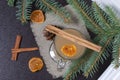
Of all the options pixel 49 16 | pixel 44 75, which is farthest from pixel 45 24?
pixel 44 75

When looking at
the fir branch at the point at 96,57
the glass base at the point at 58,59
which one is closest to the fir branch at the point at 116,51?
the fir branch at the point at 96,57

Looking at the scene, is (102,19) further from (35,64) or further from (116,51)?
(35,64)

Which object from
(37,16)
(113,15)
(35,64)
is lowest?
(35,64)

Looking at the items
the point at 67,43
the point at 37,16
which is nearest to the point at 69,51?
the point at 67,43

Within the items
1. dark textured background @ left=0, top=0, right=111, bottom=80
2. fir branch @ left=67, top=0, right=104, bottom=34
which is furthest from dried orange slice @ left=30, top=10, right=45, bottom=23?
fir branch @ left=67, top=0, right=104, bottom=34

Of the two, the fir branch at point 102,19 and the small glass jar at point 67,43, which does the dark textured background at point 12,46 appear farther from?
the fir branch at point 102,19

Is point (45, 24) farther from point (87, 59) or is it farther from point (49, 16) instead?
point (87, 59)

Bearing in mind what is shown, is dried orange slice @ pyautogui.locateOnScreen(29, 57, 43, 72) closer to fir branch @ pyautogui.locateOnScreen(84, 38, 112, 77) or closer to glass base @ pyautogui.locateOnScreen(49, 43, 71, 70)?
glass base @ pyautogui.locateOnScreen(49, 43, 71, 70)
